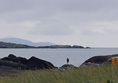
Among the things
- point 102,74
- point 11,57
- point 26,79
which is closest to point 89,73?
point 102,74

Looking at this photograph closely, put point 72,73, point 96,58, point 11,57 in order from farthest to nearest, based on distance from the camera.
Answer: point 11,57 → point 96,58 → point 72,73

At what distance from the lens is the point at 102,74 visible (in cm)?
931

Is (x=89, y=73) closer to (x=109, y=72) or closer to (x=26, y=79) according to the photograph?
(x=109, y=72)

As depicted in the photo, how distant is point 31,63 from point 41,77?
46953mm

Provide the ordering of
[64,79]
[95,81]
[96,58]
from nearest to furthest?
1. [95,81]
2. [64,79]
3. [96,58]

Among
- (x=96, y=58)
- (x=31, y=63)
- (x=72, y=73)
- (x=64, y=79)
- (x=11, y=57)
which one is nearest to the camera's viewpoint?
(x=64, y=79)

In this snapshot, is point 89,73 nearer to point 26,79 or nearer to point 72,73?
point 72,73

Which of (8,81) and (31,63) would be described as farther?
(31,63)

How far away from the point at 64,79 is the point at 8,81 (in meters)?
2.06

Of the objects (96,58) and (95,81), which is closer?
(95,81)

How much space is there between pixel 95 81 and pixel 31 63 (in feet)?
160

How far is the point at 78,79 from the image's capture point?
886cm

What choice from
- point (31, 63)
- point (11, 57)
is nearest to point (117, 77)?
point (31, 63)

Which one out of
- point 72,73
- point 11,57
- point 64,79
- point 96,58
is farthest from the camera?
point 11,57
